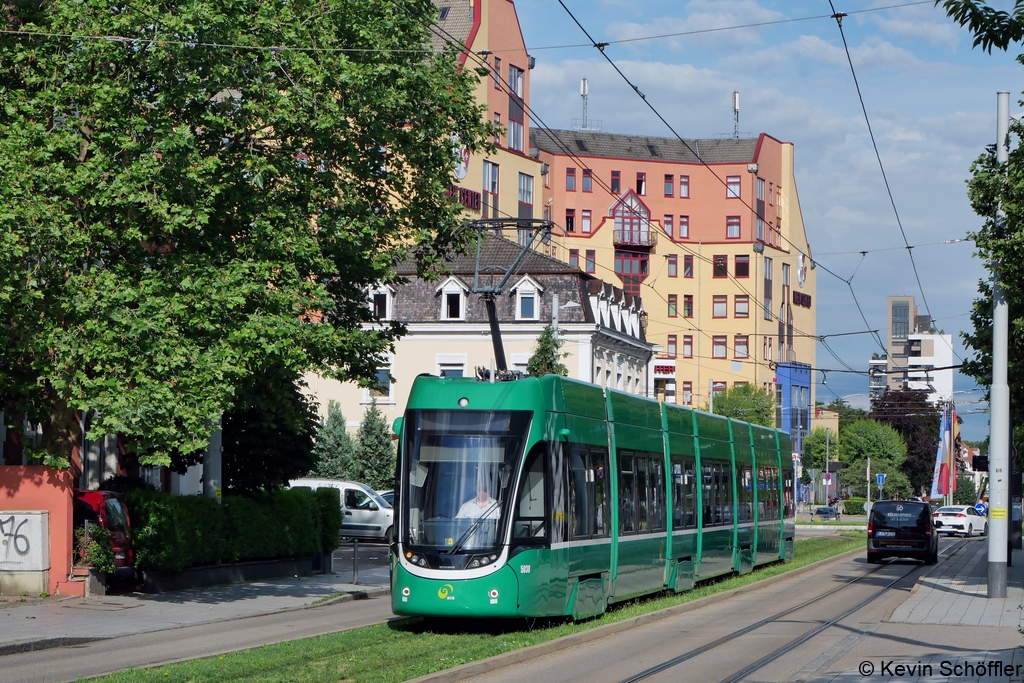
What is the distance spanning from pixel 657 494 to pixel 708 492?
4.15 m

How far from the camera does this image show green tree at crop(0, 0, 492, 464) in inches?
723

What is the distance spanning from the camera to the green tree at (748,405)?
3337 inches

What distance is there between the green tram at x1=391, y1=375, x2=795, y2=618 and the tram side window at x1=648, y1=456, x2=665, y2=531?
1.08 ft

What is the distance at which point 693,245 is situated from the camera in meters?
101

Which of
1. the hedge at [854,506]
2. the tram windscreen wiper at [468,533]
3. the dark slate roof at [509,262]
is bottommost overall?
the hedge at [854,506]

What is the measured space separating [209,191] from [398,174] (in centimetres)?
365

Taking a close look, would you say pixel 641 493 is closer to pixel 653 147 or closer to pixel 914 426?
pixel 653 147

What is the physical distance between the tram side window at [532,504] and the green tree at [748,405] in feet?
224

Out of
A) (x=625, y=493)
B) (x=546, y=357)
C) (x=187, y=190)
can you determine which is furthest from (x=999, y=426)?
(x=546, y=357)

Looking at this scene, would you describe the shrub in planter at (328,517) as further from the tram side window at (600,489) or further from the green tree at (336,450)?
the green tree at (336,450)

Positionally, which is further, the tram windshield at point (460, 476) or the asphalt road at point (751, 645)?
the tram windshield at point (460, 476)

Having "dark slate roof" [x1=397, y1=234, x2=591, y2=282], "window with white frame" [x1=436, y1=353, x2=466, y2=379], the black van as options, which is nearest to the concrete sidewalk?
the black van

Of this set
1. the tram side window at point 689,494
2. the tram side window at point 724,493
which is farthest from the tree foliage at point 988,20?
the tram side window at point 724,493

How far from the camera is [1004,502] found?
2191cm
